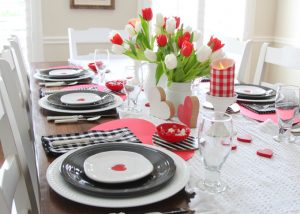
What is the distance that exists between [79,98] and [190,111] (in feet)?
1.62

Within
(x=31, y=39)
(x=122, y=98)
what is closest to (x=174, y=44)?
(x=122, y=98)

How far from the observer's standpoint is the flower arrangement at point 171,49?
1.28 m

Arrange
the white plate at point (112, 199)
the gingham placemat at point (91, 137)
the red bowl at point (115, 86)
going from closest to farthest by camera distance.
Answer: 1. the white plate at point (112, 199)
2. the gingham placemat at point (91, 137)
3. the red bowl at point (115, 86)

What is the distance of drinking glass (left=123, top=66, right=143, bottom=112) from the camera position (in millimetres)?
1405

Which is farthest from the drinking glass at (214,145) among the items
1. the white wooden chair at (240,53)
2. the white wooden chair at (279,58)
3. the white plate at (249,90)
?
the white wooden chair at (240,53)

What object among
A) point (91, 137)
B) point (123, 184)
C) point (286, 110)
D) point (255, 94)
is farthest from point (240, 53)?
point (123, 184)

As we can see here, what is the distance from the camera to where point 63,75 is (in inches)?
76.2

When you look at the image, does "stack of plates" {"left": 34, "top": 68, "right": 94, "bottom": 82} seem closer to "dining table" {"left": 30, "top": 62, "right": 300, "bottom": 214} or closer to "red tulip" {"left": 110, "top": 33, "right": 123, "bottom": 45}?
"red tulip" {"left": 110, "top": 33, "right": 123, "bottom": 45}

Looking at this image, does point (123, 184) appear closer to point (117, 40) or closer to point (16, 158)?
point (16, 158)

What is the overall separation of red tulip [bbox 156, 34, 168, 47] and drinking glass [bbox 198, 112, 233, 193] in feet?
1.79

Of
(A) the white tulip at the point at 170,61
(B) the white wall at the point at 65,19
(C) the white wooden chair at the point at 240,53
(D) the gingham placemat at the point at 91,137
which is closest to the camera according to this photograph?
(D) the gingham placemat at the point at 91,137

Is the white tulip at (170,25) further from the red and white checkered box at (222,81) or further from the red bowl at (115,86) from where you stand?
the red bowl at (115,86)

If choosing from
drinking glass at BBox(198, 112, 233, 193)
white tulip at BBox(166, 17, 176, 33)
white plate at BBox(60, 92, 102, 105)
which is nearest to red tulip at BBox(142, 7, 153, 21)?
white tulip at BBox(166, 17, 176, 33)

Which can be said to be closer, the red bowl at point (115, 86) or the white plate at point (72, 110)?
the white plate at point (72, 110)
